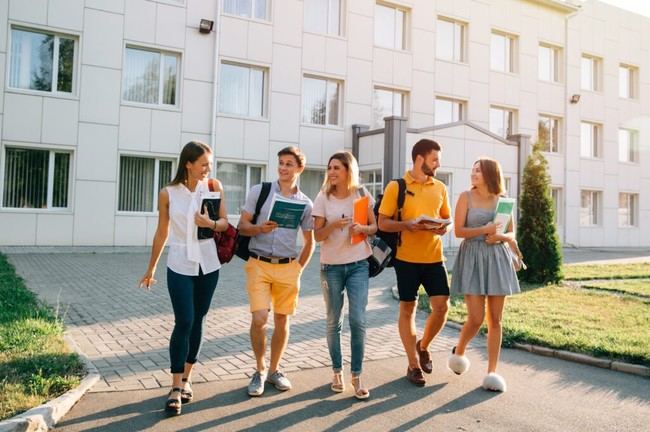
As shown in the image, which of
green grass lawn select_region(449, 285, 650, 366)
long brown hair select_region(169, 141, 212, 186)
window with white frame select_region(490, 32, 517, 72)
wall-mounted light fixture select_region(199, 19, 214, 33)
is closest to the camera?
long brown hair select_region(169, 141, 212, 186)

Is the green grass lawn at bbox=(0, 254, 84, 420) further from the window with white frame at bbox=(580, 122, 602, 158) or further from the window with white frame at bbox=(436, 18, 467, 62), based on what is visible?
the window with white frame at bbox=(580, 122, 602, 158)

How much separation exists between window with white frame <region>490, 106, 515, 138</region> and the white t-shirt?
66.3 ft

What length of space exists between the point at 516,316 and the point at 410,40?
15770mm

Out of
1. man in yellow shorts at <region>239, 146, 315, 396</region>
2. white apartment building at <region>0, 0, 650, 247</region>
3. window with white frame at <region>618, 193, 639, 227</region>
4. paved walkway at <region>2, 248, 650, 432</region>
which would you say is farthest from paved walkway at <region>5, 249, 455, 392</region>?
window with white frame at <region>618, 193, 639, 227</region>

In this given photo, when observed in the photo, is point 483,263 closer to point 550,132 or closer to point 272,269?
point 272,269

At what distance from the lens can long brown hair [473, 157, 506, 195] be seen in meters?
4.90

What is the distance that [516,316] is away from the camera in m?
7.68

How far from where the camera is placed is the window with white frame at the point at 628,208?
2711 cm

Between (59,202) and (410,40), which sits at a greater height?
(410,40)

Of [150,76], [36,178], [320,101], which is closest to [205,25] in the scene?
[150,76]

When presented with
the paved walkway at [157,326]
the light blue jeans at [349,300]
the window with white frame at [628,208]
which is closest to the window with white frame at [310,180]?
the paved walkway at [157,326]

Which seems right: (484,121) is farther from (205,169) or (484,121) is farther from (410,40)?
(205,169)

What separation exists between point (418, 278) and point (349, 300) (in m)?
0.69

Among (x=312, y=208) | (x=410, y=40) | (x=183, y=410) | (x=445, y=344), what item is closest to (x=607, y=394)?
(x=445, y=344)
